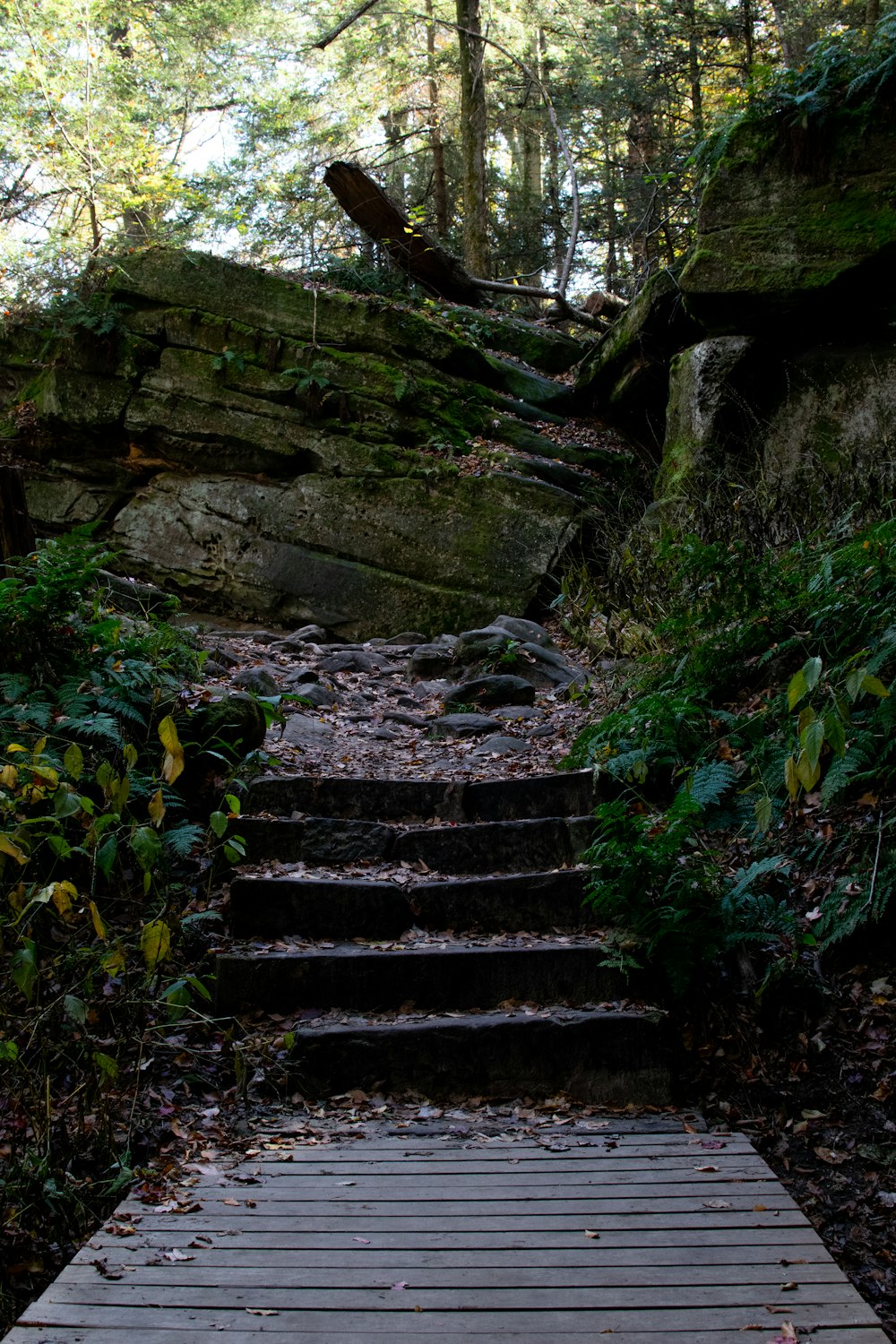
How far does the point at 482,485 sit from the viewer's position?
32.9 ft

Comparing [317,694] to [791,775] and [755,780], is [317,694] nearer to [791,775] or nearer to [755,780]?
[755,780]

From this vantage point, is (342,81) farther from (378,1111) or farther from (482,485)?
(378,1111)

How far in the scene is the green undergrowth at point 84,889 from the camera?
2.67 m

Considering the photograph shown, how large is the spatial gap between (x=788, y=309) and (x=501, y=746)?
17.4 feet

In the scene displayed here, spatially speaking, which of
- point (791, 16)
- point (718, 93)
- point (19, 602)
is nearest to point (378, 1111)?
point (19, 602)

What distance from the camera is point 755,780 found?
413cm

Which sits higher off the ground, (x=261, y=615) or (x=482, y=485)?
(x=482, y=485)

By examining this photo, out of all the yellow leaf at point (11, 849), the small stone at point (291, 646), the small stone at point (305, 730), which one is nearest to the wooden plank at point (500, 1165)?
the yellow leaf at point (11, 849)

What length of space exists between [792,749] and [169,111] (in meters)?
16.3

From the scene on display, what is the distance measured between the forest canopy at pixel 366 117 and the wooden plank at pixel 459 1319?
9810mm

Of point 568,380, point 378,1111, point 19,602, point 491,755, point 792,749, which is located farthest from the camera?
point 568,380

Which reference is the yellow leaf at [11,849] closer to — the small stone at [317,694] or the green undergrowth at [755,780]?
the green undergrowth at [755,780]

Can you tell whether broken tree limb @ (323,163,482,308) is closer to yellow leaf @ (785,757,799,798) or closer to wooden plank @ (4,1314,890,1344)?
yellow leaf @ (785,757,799,798)

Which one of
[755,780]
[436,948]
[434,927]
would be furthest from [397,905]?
[755,780]
